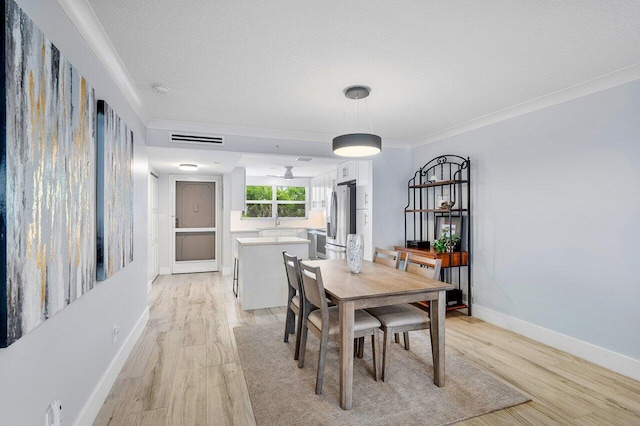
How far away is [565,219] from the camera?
118 inches

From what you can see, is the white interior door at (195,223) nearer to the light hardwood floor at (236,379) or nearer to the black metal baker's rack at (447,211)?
the light hardwood floor at (236,379)

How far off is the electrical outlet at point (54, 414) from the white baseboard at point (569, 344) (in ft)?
12.1

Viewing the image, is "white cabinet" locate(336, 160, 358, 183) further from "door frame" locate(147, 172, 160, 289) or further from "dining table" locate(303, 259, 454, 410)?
"door frame" locate(147, 172, 160, 289)

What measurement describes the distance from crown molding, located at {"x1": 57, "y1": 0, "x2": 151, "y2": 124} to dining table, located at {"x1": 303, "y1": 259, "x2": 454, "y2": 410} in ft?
6.90

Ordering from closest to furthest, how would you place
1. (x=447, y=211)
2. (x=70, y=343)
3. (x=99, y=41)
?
(x=70, y=343) < (x=99, y=41) < (x=447, y=211)

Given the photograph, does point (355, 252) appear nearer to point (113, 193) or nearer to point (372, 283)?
point (372, 283)

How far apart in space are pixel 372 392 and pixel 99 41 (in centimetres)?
289

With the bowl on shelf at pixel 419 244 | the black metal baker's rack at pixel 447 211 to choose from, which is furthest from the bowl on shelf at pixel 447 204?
the bowl on shelf at pixel 419 244

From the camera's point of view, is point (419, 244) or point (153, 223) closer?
point (419, 244)

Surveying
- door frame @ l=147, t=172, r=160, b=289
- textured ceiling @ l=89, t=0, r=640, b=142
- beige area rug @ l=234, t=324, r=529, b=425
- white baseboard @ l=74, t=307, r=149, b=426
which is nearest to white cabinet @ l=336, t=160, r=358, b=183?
textured ceiling @ l=89, t=0, r=640, b=142

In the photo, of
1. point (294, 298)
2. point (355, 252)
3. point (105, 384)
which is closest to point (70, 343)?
point (105, 384)

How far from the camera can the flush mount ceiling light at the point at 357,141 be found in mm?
2684

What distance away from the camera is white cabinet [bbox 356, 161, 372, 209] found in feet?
15.9

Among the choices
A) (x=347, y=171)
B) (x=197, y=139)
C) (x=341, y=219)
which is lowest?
(x=341, y=219)
